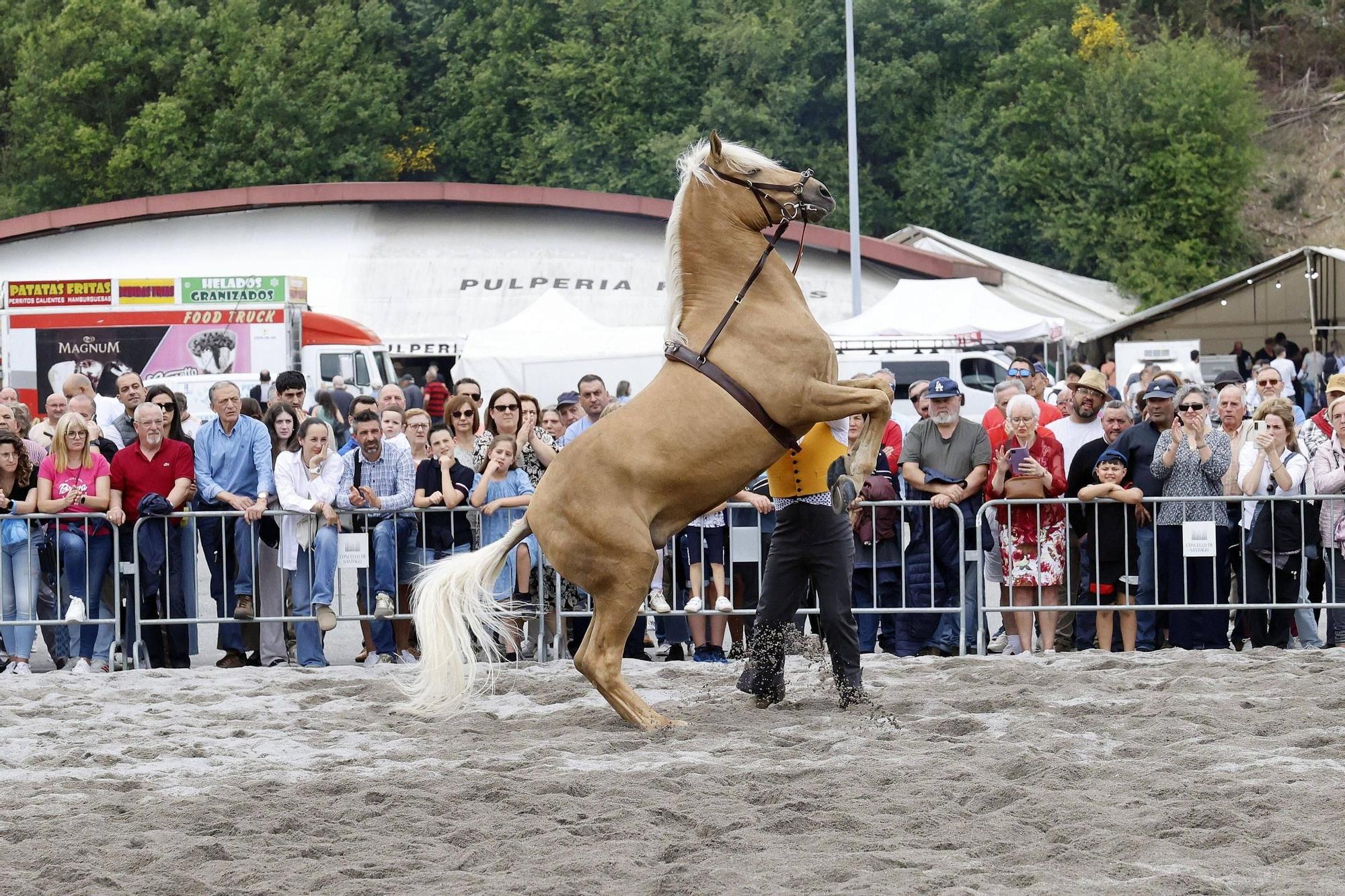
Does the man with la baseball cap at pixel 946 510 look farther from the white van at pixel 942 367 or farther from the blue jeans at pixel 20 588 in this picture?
the white van at pixel 942 367

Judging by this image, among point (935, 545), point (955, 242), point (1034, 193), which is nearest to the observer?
point (935, 545)

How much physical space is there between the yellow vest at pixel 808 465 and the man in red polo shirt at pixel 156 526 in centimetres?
411

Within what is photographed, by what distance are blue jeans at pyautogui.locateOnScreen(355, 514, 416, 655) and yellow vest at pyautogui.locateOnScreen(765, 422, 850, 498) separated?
3156mm

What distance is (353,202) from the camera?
34.7m

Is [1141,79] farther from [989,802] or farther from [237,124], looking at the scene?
[989,802]

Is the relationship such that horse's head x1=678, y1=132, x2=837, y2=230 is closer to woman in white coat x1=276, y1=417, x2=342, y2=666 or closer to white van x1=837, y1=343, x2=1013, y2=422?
woman in white coat x1=276, y1=417, x2=342, y2=666

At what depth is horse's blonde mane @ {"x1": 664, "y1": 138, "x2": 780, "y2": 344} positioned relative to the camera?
23.7 feet

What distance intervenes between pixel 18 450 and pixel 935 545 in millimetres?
5748

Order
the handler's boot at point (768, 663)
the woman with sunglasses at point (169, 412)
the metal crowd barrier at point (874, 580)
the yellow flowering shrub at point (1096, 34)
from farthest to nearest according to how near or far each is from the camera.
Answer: the yellow flowering shrub at point (1096, 34) → the woman with sunglasses at point (169, 412) → the metal crowd barrier at point (874, 580) → the handler's boot at point (768, 663)

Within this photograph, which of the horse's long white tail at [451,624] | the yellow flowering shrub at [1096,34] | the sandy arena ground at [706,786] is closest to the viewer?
the sandy arena ground at [706,786]

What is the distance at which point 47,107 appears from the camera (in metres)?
49.2

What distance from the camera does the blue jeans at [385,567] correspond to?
9820 millimetres

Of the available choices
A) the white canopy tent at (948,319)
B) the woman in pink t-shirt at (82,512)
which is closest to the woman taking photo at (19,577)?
the woman in pink t-shirt at (82,512)

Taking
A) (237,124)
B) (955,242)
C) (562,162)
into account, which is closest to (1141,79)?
(955,242)
